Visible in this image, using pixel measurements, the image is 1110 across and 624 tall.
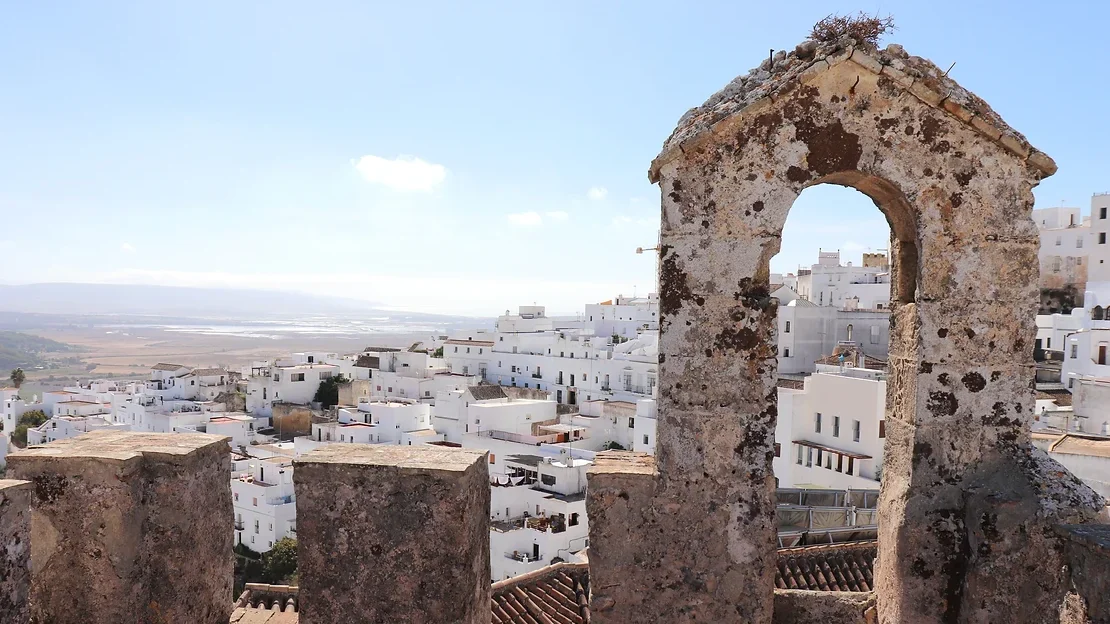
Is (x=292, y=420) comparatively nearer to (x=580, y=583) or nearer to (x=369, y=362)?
(x=369, y=362)

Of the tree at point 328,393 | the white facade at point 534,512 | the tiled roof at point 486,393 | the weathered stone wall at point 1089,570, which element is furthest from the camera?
the tree at point 328,393

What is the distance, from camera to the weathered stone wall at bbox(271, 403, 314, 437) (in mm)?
56000

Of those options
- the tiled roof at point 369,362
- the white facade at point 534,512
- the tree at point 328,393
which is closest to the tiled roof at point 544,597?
the white facade at point 534,512

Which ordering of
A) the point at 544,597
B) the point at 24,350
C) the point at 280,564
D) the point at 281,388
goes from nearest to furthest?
the point at 544,597 < the point at 280,564 < the point at 281,388 < the point at 24,350

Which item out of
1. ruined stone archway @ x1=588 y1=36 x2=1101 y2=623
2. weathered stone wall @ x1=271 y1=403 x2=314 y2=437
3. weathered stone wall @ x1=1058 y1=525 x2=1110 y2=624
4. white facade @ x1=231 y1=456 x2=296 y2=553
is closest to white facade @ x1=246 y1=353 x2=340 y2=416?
weathered stone wall @ x1=271 y1=403 x2=314 y2=437

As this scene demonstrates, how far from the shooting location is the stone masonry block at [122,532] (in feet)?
13.2

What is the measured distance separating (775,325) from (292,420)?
5686 centimetres

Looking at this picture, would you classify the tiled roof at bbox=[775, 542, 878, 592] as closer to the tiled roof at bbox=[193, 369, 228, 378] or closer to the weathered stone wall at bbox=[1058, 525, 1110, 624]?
the weathered stone wall at bbox=[1058, 525, 1110, 624]

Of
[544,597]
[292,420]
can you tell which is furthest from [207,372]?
[544,597]

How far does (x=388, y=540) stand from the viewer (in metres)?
3.78

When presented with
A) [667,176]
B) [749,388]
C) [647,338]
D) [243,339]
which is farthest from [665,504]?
[243,339]

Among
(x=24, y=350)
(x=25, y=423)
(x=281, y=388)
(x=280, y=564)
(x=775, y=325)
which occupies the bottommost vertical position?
(x=24, y=350)

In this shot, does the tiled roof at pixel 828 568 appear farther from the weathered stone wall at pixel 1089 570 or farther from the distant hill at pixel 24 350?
the distant hill at pixel 24 350

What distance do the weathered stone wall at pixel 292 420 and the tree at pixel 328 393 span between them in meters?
3.61
